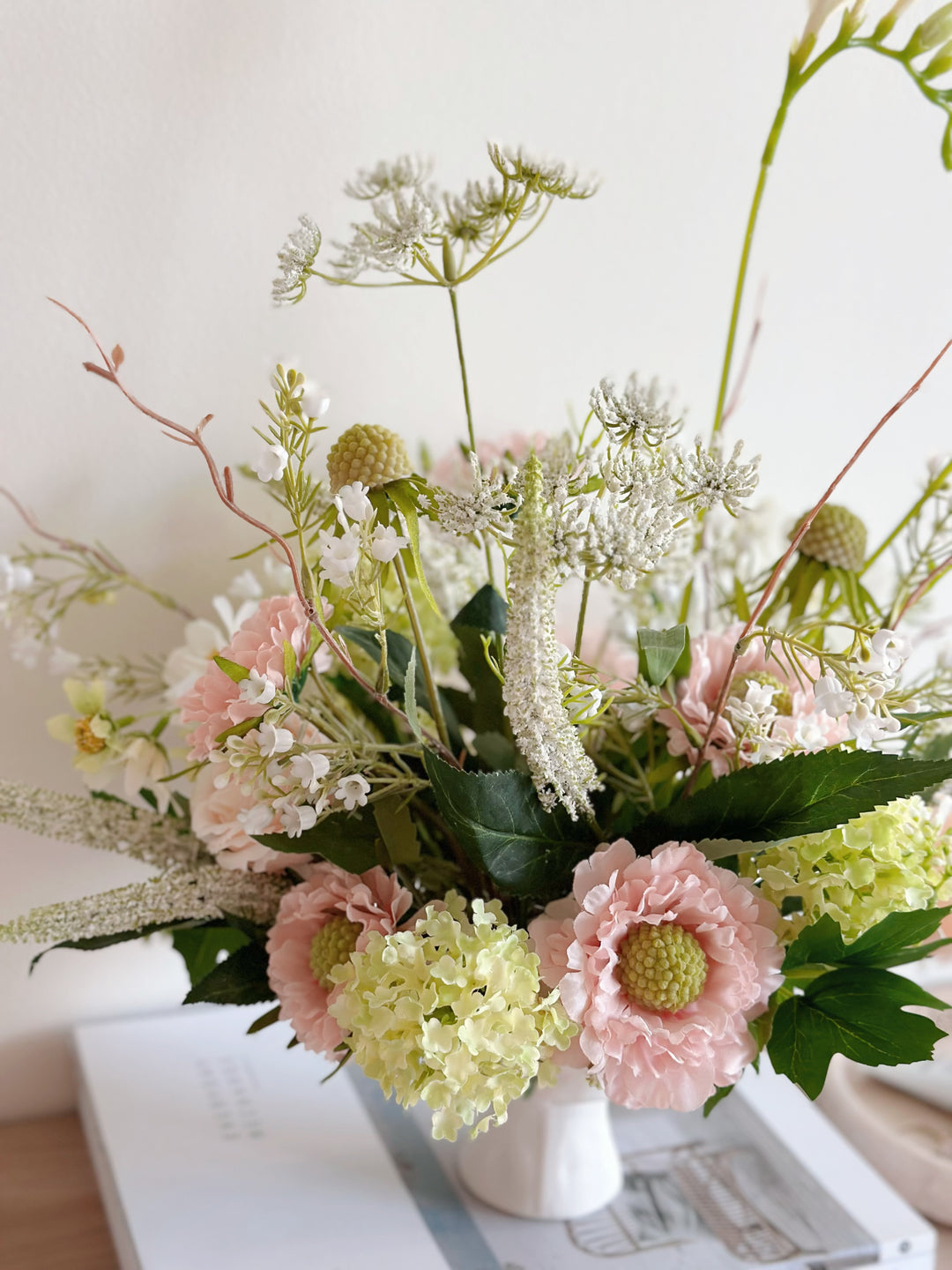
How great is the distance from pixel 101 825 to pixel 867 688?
472mm

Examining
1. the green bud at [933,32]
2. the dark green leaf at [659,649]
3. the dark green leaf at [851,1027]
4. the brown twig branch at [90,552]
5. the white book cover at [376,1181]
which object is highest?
the green bud at [933,32]

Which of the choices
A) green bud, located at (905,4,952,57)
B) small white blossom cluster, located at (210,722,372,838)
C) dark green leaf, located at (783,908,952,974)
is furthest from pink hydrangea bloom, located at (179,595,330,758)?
green bud, located at (905,4,952,57)

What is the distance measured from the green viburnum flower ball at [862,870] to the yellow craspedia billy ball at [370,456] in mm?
315

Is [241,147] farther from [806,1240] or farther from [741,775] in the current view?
[806,1240]

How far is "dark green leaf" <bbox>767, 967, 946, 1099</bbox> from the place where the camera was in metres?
0.61

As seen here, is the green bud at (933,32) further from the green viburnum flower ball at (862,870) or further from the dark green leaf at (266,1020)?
the dark green leaf at (266,1020)

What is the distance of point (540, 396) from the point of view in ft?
3.13

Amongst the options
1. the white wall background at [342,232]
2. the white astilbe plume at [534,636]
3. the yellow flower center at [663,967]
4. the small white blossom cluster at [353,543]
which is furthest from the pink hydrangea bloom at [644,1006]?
the white wall background at [342,232]

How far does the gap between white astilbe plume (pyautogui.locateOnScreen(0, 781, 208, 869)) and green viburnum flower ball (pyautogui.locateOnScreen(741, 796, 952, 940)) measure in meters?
0.38

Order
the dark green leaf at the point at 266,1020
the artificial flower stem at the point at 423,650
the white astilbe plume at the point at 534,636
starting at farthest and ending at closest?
the dark green leaf at the point at 266,1020, the artificial flower stem at the point at 423,650, the white astilbe plume at the point at 534,636

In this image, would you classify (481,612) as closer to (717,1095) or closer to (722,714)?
(722,714)

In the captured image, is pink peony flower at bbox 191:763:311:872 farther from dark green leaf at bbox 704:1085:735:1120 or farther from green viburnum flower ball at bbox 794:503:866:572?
green viburnum flower ball at bbox 794:503:866:572

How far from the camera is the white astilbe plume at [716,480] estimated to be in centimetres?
55

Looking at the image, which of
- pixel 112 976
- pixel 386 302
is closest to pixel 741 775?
pixel 386 302
